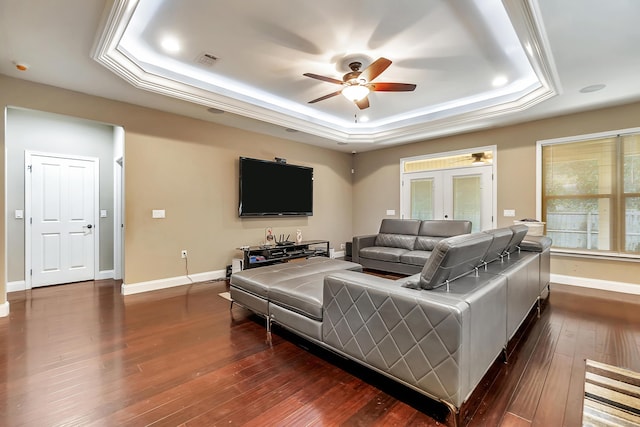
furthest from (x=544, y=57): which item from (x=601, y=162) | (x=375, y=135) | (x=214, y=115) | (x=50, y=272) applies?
(x=50, y=272)

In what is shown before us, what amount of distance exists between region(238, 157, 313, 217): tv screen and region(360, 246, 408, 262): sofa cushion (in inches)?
61.1

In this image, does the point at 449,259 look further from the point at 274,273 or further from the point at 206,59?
the point at 206,59

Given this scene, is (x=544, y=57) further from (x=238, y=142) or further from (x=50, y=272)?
(x=50, y=272)

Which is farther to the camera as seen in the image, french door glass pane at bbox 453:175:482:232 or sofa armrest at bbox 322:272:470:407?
french door glass pane at bbox 453:175:482:232

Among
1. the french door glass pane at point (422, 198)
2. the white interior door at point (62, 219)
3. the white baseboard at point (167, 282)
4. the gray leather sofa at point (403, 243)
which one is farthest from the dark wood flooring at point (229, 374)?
the french door glass pane at point (422, 198)

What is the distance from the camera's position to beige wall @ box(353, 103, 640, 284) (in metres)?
4.14

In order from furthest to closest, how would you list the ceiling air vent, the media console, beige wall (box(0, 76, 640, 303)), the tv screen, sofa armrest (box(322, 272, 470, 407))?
the tv screen < the media console < beige wall (box(0, 76, 640, 303)) < the ceiling air vent < sofa armrest (box(322, 272, 470, 407))

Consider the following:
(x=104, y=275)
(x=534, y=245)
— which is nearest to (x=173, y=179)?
(x=104, y=275)

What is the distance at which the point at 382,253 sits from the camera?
5.18 meters

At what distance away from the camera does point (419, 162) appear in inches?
249

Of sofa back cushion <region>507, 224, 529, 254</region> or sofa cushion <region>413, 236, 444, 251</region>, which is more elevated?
sofa back cushion <region>507, 224, 529, 254</region>

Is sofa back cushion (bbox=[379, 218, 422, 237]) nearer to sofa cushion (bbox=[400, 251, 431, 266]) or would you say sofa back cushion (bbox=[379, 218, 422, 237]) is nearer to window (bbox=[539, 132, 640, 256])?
sofa cushion (bbox=[400, 251, 431, 266])

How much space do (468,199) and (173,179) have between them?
533 centimetres

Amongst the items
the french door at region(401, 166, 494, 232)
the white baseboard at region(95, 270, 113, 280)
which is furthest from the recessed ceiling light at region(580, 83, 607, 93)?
the white baseboard at region(95, 270, 113, 280)
